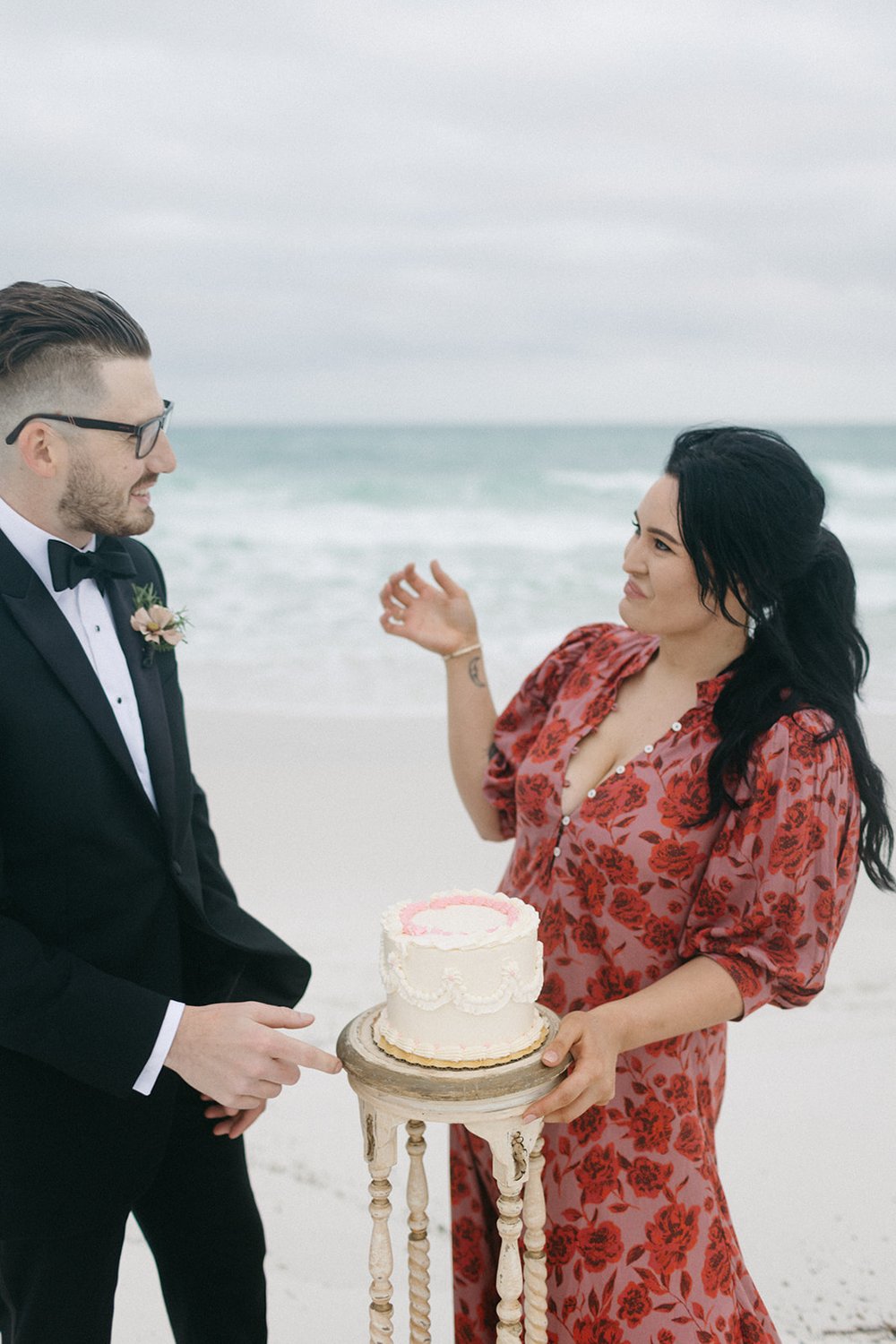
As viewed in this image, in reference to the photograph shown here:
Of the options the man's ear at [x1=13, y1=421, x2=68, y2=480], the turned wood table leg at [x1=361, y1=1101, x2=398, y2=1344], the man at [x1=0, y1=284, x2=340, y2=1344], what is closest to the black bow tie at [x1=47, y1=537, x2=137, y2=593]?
the man at [x1=0, y1=284, x2=340, y2=1344]

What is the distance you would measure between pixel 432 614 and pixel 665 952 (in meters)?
1.24

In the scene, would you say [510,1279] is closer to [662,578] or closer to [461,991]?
[461,991]

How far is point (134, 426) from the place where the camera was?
8.07 feet

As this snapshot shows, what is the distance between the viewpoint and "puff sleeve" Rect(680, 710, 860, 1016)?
2312mm

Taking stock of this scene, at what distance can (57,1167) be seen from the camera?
238 cm

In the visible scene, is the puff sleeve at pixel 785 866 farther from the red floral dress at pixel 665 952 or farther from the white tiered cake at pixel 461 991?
the white tiered cake at pixel 461 991

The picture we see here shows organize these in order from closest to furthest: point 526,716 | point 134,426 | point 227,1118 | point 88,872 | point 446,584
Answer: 1. point 88,872
2. point 134,426
3. point 227,1118
4. point 526,716
5. point 446,584

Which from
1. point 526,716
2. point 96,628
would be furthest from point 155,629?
point 526,716

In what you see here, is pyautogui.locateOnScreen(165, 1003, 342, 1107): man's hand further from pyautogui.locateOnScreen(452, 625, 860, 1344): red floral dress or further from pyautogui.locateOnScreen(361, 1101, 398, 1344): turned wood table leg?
pyautogui.locateOnScreen(452, 625, 860, 1344): red floral dress

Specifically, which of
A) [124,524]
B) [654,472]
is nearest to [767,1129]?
[124,524]

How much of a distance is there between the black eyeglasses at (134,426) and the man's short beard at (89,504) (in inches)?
2.7

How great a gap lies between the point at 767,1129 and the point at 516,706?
8.19 feet

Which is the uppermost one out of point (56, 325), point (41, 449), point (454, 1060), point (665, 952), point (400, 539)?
point (400, 539)

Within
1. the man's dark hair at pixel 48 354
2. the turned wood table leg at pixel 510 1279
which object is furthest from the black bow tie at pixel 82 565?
the turned wood table leg at pixel 510 1279
